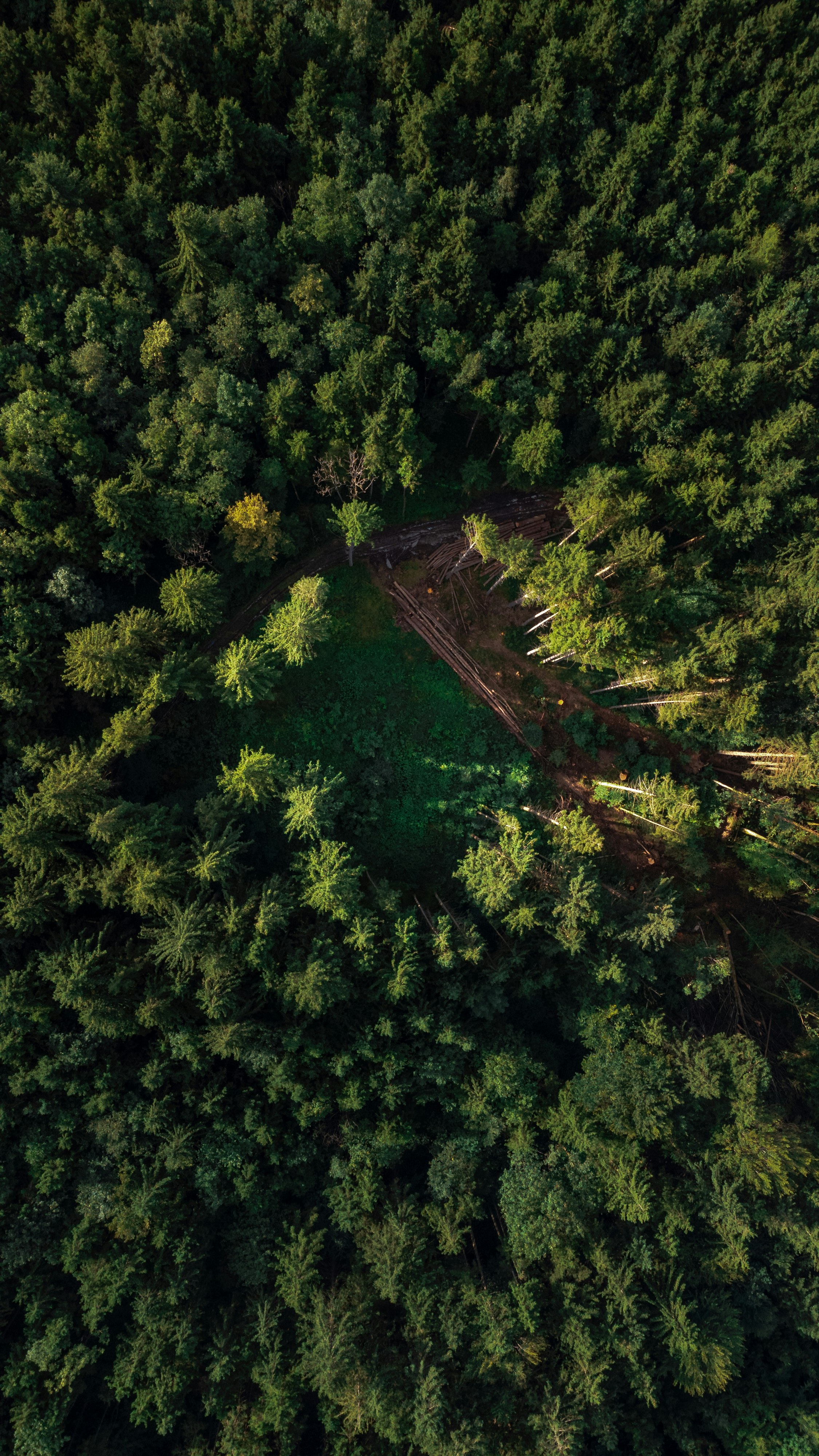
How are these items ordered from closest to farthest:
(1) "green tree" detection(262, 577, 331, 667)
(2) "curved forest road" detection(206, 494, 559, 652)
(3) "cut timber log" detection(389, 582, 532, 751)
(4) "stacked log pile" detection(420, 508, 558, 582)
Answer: (1) "green tree" detection(262, 577, 331, 667), (2) "curved forest road" detection(206, 494, 559, 652), (3) "cut timber log" detection(389, 582, 532, 751), (4) "stacked log pile" detection(420, 508, 558, 582)

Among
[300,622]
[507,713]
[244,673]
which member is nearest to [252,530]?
[300,622]

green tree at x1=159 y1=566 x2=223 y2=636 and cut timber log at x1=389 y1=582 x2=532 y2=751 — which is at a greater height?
green tree at x1=159 y1=566 x2=223 y2=636

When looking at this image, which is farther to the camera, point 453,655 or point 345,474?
point 453,655

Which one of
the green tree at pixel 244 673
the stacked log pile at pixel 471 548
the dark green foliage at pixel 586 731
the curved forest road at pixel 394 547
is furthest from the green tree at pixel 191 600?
the dark green foliage at pixel 586 731

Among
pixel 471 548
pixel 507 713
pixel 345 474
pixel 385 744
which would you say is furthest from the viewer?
pixel 471 548

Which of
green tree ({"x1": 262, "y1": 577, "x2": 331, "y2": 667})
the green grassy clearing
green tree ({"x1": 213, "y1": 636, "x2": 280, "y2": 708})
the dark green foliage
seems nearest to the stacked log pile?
the green grassy clearing

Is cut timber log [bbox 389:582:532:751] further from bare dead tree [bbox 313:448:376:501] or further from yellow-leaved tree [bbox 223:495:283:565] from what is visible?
yellow-leaved tree [bbox 223:495:283:565]

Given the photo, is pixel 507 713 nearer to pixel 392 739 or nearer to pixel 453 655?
pixel 453 655

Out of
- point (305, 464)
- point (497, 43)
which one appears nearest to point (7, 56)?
point (305, 464)

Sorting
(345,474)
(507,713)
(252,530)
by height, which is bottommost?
(507,713)

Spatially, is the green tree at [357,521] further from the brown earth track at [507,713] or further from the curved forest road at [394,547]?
the brown earth track at [507,713]
